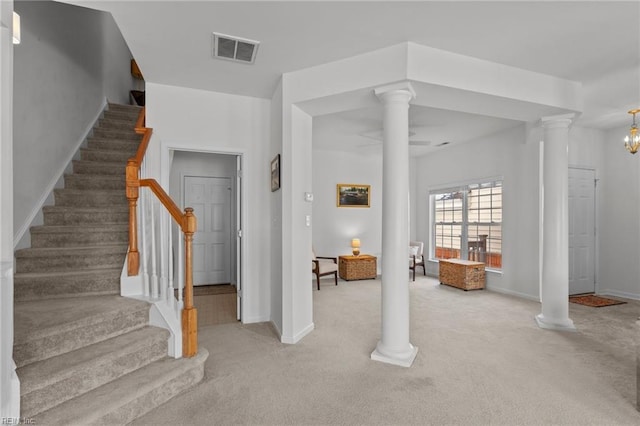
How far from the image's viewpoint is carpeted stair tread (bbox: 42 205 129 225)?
3.32m

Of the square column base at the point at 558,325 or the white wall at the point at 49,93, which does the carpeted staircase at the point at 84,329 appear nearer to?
the white wall at the point at 49,93

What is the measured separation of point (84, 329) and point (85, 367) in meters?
0.33

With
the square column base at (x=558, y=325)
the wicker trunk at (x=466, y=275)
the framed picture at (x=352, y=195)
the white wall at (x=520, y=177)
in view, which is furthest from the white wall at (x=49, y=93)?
the white wall at (x=520, y=177)

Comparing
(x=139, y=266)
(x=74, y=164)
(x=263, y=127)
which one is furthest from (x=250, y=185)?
(x=74, y=164)

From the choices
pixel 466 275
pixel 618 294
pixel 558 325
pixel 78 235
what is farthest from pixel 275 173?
pixel 618 294

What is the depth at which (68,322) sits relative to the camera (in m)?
2.14

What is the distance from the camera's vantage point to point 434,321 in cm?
396

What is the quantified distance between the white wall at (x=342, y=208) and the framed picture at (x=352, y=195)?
8cm

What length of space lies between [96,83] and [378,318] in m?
5.10

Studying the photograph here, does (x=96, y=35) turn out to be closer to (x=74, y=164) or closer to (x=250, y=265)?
(x=74, y=164)

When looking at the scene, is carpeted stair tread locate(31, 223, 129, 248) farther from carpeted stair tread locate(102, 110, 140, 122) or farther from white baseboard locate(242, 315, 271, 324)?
carpeted stair tread locate(102, 110, 140, 122)

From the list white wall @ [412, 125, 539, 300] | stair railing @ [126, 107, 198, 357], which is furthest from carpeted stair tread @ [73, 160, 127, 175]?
white wall @ [412, 125, 539, 300]

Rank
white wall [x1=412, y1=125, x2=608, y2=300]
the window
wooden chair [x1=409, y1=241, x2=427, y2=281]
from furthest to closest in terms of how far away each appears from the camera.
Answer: wooden chair [x1=409, y1=241, x2=427, y2=281], the window, white wall [x1=412, y1=125, x2=608, y2=300]

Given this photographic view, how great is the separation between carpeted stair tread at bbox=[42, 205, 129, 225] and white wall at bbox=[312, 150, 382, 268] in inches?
150
